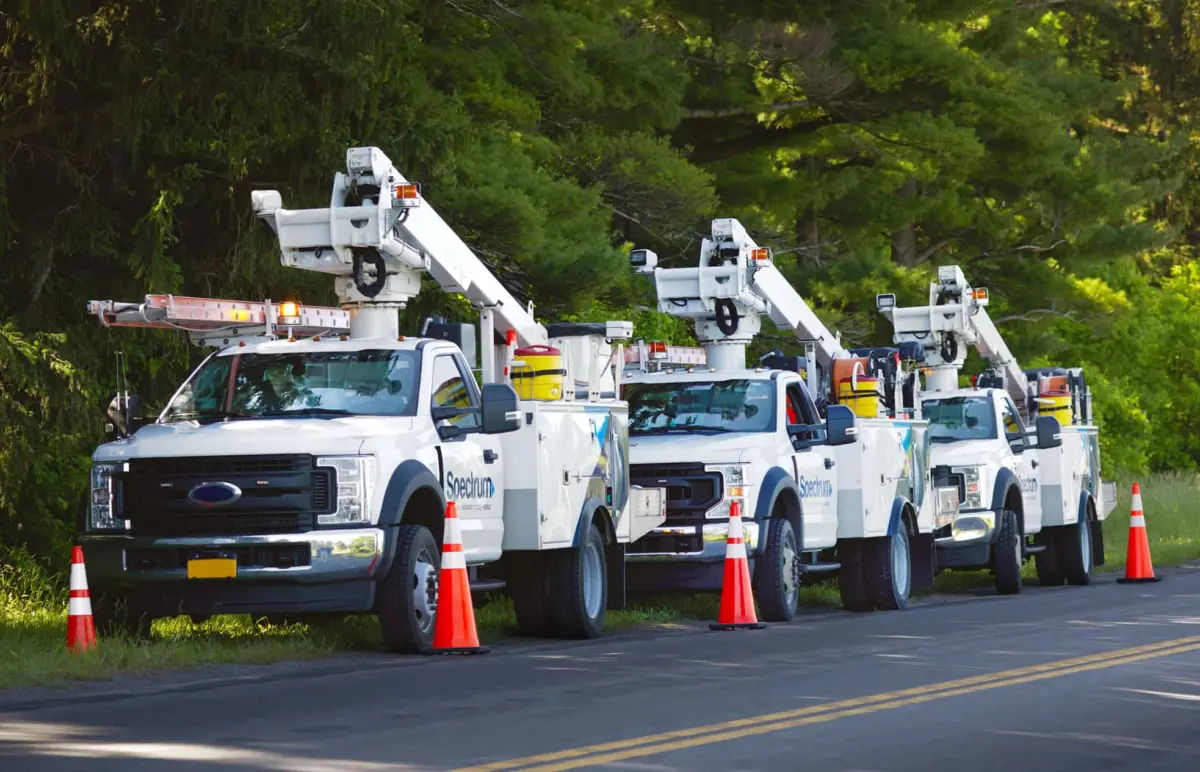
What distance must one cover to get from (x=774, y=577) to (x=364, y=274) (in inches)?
185

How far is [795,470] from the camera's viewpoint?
2020 cm

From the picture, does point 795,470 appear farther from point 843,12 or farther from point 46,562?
point 843,12

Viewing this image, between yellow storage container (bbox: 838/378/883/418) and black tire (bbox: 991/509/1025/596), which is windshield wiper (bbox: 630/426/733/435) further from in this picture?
black tire (bbox: 991/509/1025/596)

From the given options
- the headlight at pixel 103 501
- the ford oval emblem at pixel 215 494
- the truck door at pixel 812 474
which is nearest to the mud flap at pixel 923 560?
the truck door at pixel 812 474

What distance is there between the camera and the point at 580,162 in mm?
31094

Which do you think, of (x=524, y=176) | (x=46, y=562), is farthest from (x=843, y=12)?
(x=46, y=562)

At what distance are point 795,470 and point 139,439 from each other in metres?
6.97

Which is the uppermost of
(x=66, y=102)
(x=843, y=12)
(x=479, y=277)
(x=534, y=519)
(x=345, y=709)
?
(x=843, y=12)

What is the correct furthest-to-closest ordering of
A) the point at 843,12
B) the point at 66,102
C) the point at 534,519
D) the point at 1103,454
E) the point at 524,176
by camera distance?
the point at 1103,454 < the point at 843,12 < the point at 524,176 < the point at 66,102 < the point at 534,519

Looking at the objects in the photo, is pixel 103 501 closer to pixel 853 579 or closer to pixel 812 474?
pixel 812 474

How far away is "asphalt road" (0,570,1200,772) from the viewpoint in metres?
10.0

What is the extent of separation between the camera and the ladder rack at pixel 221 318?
52.4 ft

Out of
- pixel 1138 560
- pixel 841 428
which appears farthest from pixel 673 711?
pixel 1138 560

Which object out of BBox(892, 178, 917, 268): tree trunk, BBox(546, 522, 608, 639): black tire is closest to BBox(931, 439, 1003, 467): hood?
BBox(546, 522, 608, 639): black tire
